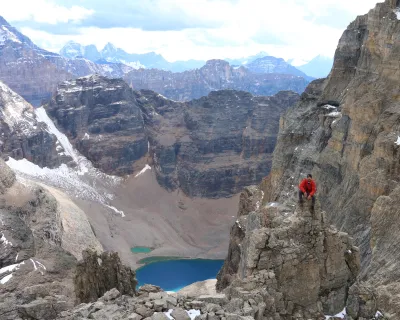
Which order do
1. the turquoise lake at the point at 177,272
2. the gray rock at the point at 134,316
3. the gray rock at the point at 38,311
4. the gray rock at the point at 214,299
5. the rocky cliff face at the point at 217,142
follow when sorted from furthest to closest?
1. the rocky cliff face at the point at 217,142
2. the turquoise lake at the point at 177,272
3. the gray rock at the point at 38,311
4. the gray rock at the point at 214,299
5. the gray rock at the point at 134,316

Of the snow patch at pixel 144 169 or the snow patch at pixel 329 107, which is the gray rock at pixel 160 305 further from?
the snow patch at pixel 144 169

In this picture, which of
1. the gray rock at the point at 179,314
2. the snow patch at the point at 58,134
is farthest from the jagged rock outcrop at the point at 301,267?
the snow patch at the point at 58,134

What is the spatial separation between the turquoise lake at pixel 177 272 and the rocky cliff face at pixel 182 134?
45.4 metres

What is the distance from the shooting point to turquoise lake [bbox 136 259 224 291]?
9400 cm

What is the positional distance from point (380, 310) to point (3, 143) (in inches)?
Answer: 5233

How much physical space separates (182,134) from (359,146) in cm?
11777

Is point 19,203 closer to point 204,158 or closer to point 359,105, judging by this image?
point 359,105

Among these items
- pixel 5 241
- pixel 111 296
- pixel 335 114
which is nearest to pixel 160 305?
pixel 111 296

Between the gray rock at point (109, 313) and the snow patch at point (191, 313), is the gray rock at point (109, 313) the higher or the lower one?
the lower one

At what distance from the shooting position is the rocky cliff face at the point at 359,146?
114 feet

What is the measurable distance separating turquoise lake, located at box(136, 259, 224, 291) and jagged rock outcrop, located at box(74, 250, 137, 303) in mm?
57069

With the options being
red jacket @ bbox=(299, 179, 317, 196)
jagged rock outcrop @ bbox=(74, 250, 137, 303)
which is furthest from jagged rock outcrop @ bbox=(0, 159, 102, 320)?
red jacket @ bbox=(299, 179, 317, 196)

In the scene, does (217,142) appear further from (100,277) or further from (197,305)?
(197,305)

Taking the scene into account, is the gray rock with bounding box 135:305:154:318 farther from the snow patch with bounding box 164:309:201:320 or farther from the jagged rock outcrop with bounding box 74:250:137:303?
the jagged rock outcrop with bounding box 74:250:137:303
